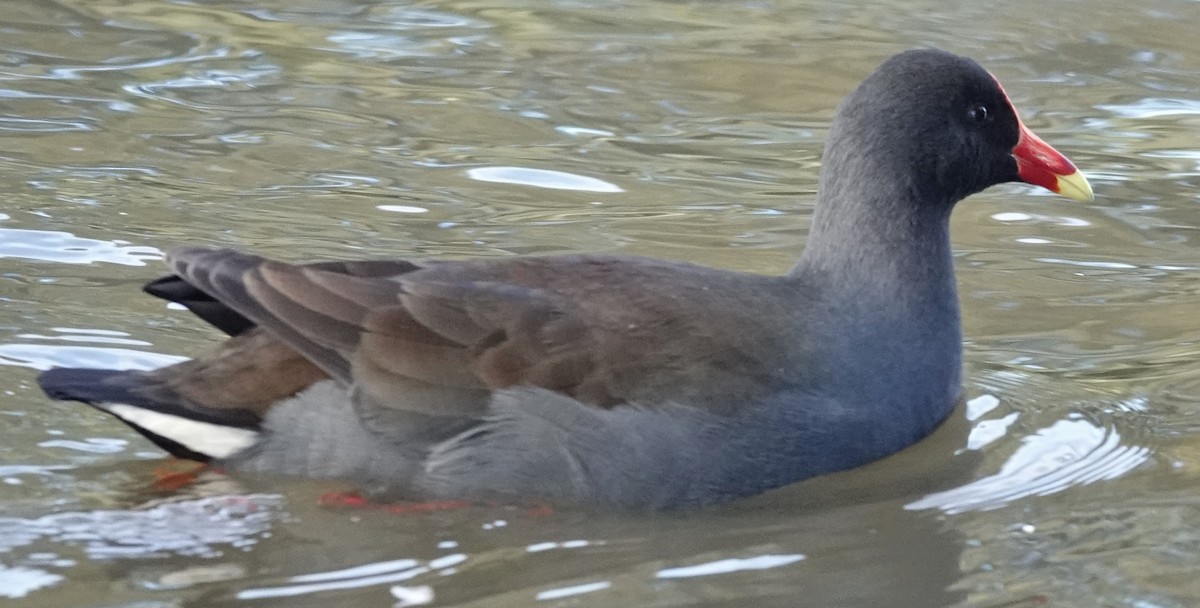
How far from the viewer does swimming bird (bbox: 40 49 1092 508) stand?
4.88 meters

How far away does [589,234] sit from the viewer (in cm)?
745

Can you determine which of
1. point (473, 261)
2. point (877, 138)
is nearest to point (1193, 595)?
point (877, 138)

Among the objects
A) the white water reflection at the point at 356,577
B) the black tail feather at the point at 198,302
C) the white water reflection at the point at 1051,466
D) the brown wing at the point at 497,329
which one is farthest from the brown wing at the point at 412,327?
the white water reflection at the point at 1051,466

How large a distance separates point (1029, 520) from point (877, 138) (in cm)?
128

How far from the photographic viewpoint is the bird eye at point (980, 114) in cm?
571

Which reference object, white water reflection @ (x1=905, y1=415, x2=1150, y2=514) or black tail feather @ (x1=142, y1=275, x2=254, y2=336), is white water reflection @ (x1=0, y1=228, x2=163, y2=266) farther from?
white water reflection @ (x1=905, y1=415, x2=1150, y2=514)

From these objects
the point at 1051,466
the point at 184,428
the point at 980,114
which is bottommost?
the point at 1051,466

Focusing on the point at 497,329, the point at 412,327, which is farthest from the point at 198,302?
the point at 497,329

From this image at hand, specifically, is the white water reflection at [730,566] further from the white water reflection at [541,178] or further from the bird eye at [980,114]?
the white water reflection at [541,178]

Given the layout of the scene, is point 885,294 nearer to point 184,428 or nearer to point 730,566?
point 730,566

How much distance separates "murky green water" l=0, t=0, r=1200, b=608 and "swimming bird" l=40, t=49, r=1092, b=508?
0.12m

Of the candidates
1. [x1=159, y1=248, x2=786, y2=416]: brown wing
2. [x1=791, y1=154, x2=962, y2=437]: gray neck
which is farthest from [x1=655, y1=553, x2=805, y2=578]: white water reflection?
[x1=791, y1=154, x2=962, y2=437]: gray neck

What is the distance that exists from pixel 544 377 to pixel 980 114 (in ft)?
5.90

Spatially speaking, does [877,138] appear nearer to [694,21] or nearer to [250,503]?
[250,503]
